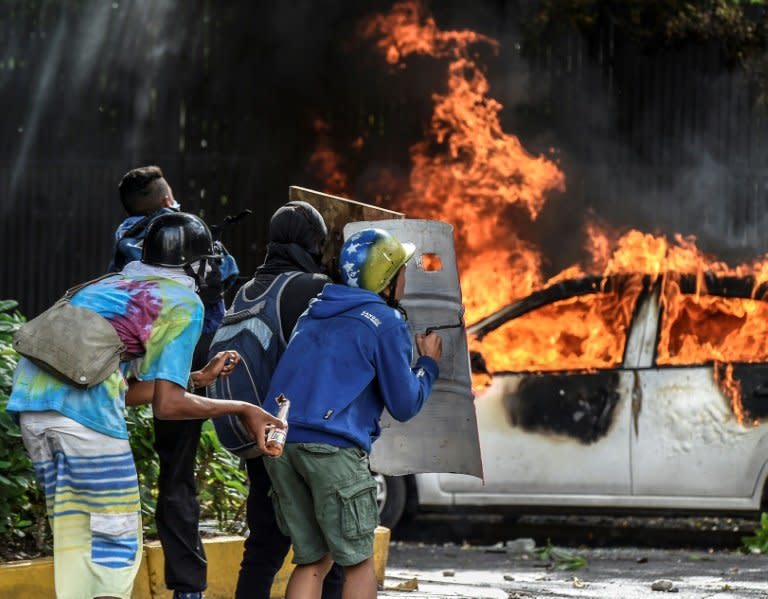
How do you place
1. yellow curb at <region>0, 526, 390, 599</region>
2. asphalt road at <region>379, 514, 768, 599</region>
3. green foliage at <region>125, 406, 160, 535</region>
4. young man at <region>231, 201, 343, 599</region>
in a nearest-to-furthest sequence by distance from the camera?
young man at <region>231, 201, 343, 599</region>, yellow curb at <region>0, 526, 390, 599</region>, green foliage at <region>125, 406, 160, 535</region>, asphalt road at <region>379, 514, 768, 599</region>

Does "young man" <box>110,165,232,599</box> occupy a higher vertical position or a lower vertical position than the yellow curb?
higher

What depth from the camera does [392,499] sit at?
984cm

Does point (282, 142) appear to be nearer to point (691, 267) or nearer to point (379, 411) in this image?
point (691, 267)

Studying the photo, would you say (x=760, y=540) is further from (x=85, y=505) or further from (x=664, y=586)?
(x=85, y=505)

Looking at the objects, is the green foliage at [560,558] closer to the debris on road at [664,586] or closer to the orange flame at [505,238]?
the debris on road at [664,586]

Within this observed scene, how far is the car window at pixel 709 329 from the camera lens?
949 cm

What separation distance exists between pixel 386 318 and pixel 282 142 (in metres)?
9.47

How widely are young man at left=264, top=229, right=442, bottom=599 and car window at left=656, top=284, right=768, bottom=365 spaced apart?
181 inches

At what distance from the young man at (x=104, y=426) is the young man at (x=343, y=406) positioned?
0.57 m

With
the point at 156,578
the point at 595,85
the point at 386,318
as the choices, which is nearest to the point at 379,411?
the point at 386,318

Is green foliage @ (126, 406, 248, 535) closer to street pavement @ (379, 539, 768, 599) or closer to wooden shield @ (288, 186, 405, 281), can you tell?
street pavement @ (379, 539, 768, 599)

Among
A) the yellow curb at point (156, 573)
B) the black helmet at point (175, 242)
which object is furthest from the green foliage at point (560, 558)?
the black helmet at point (175, 242)

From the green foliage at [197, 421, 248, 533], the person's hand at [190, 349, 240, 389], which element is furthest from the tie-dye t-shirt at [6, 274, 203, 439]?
the green foliage at [197, 421, 248, 533]

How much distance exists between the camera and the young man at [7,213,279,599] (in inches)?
173
